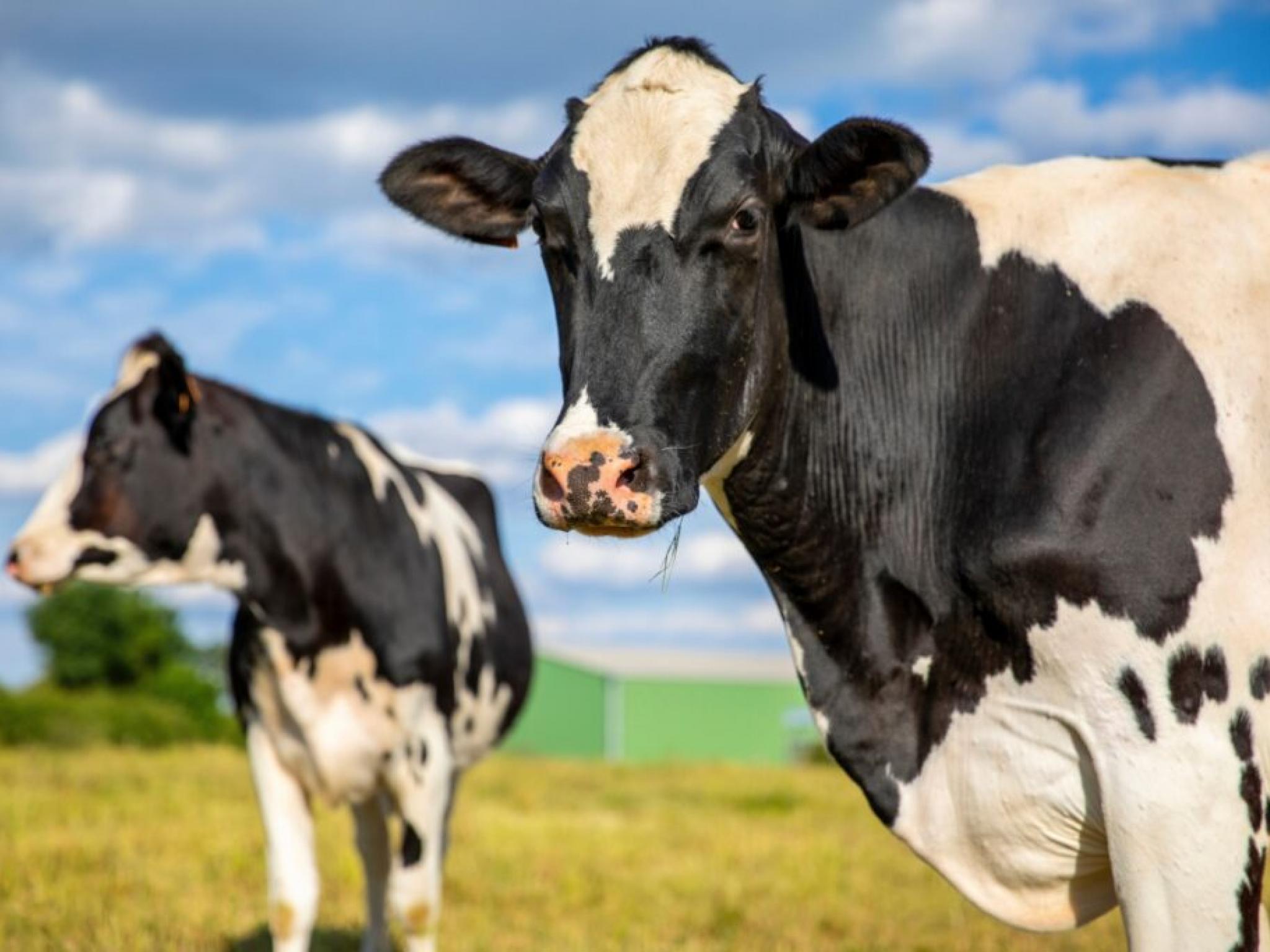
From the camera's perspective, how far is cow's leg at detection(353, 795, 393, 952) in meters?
8.84

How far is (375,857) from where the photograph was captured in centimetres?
908

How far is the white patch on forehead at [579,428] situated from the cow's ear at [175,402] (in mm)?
5275

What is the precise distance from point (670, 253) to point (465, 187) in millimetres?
1143

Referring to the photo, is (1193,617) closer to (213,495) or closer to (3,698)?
(213,495)

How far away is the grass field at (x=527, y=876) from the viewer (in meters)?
8.33

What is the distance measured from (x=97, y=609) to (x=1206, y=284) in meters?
28.9

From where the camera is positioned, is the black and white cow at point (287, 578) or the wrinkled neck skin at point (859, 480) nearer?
the wrinkled neck skin at point (859, 480)

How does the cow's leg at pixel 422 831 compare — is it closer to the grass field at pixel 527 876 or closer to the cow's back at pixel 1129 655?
the grass field at pixel 527 876

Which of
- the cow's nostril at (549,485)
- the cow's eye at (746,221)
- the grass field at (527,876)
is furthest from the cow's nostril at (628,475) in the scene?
the grass field at (527,876)

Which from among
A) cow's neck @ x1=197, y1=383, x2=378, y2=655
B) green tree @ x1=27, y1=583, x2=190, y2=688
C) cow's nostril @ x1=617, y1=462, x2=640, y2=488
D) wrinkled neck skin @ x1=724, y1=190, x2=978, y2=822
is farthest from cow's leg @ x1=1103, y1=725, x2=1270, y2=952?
green tree @ x1=27, y1=583, x2=190, y2=688

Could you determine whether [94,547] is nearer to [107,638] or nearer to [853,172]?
[853,172]

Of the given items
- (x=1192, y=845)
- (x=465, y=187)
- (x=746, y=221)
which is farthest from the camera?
(x=465, y=187)

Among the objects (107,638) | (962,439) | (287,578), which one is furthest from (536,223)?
(107,638)

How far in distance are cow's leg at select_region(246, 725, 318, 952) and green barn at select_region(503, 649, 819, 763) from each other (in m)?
24.8
